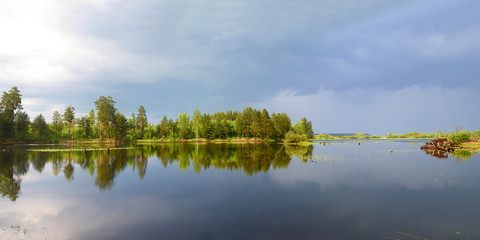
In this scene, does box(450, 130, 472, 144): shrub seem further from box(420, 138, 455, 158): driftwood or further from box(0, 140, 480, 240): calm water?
box(0, 140, 480, 240): calm water

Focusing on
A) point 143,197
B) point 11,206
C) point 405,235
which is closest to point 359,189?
point 405,235

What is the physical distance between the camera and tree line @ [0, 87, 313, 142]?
83.2 metres

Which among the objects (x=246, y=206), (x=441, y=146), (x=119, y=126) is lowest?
(x=246, y=206)

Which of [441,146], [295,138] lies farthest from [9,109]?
[441,146]

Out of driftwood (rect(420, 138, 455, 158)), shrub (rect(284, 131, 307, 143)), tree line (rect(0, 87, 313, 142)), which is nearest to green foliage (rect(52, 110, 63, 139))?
tree line (rect(0, 87, 313, 142))

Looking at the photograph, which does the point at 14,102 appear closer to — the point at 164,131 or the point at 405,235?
the point at 164,131

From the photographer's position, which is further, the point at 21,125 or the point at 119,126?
the point at 119,126

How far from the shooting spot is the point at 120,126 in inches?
3885

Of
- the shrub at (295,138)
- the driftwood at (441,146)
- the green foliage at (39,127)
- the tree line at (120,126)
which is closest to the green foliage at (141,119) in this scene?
the tree line at (120,126)

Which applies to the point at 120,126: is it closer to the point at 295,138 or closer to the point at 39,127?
the point at 39,127

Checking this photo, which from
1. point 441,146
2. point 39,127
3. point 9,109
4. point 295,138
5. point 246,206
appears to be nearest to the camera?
point 246,206

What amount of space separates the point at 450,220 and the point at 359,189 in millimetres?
6121

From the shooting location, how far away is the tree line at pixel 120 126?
8319 centimetres

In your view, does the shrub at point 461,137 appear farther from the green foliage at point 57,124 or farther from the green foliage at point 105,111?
the green foliage at point 57,124
